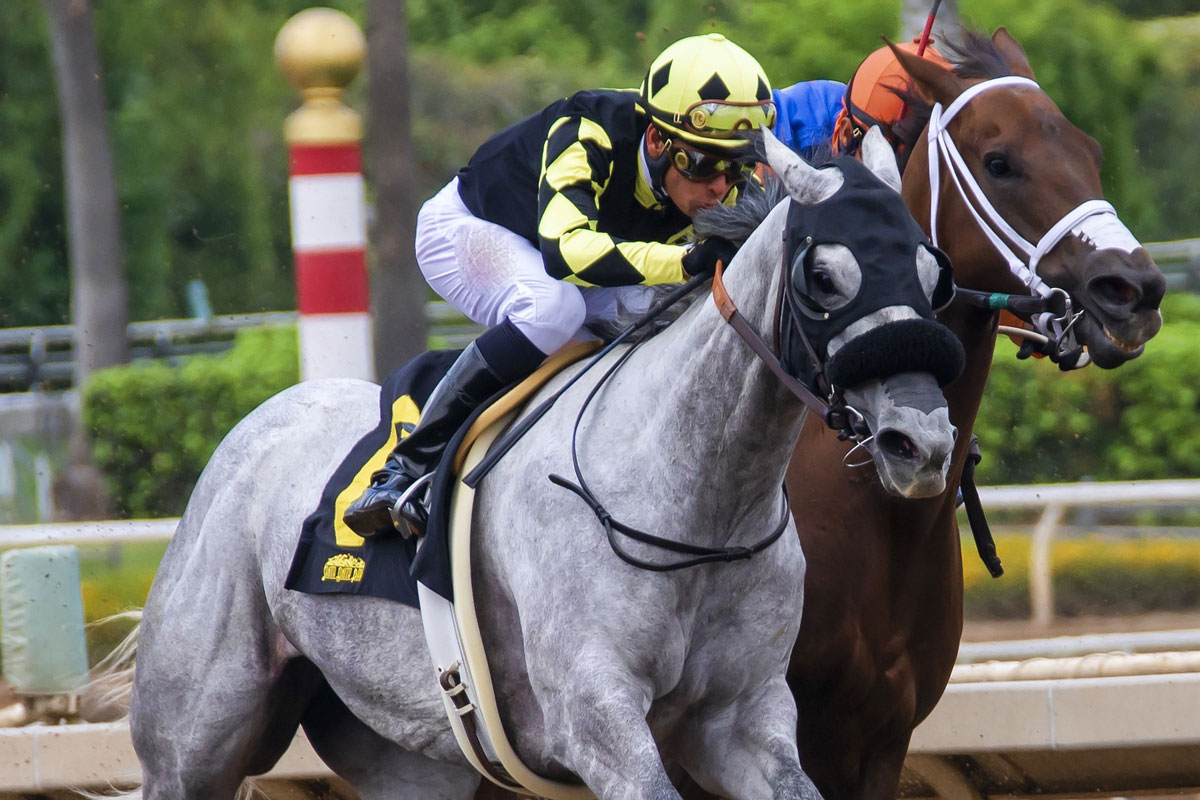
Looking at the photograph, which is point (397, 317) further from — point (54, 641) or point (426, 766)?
point (426, 766)

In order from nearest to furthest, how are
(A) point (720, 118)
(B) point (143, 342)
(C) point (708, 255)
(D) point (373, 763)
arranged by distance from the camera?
(C) point (708, 255), (A) point (720, 118), (D) point (373, 763), (B) point (143, 342)

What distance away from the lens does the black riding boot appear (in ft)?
11.8

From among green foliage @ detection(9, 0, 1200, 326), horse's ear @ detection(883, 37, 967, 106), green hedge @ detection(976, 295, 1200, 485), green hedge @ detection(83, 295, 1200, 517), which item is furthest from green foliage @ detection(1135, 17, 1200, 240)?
horse's ear @ detection(883, 37, 967, 106)

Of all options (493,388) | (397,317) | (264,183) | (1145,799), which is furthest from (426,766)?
(264,183)

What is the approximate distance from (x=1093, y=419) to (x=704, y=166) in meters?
5.48

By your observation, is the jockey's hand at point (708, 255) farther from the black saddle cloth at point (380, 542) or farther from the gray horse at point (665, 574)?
the black saddle cloth at point (380, 542)

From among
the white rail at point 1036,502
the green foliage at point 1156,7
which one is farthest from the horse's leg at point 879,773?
the green foliage at point 1156,7

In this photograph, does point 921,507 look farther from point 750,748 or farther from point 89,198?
point 89,198

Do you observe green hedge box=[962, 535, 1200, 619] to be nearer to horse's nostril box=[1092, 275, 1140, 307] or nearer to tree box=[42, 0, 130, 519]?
horse's nostril box=[1092, 275, 1140, 307]

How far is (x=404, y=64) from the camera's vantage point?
8.38 metres

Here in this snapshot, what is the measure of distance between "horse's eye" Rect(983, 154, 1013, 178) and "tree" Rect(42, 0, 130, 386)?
8580 millimetres

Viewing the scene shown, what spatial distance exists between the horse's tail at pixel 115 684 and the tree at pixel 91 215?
6215 mm

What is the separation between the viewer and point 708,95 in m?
3.34

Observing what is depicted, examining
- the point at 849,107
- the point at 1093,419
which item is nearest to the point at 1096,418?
the point at 1093,419
